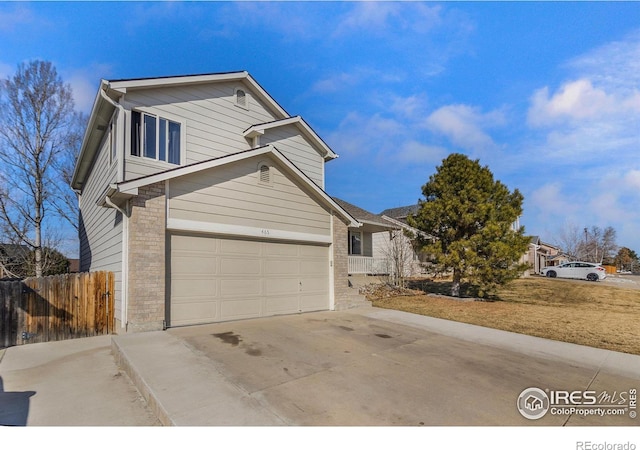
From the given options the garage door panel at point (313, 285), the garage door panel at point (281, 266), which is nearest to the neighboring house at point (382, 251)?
the garage door panel at point (313, 285)

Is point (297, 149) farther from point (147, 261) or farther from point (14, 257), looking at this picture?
point (14, 257)

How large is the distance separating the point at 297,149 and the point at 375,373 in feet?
36.7

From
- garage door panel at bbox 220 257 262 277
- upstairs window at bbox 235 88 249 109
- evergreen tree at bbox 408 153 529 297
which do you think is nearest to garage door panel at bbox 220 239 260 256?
garage door panel at bbox 220 257 262 277

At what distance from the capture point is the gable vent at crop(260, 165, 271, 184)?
400 inches

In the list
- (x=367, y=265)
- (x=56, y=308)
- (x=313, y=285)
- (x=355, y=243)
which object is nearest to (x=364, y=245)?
(x=355, y=243)

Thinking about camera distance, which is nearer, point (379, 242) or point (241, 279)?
point (241, 279)

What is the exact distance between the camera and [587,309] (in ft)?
41.9

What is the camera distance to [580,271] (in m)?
27.8

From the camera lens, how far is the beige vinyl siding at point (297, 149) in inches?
535

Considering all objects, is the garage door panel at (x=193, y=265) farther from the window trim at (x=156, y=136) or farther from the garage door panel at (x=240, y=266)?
the window trim at (x=156, y=136)

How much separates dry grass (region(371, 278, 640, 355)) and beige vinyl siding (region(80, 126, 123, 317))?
9.29 m

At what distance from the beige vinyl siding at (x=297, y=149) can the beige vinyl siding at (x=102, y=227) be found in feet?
18.0

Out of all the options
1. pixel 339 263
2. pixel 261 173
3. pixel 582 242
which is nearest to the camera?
pixel 261 173

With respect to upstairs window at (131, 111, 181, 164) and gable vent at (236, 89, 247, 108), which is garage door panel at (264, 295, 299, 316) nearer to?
upstairs window at (131, 111, 181, 164)
